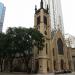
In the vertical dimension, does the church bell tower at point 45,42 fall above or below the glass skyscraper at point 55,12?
below

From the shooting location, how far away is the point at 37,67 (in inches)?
1651

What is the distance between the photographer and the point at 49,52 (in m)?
43.5

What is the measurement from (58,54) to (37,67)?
9.50 metres

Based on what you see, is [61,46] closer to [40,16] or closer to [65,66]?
[65,66]

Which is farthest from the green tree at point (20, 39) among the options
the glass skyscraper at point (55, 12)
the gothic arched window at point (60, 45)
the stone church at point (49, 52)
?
the glass skyscraper at point (55, 12)

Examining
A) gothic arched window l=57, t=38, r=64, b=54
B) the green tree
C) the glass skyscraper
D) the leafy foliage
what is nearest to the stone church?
gothic arched window l=57, t=38, r=64, b=54

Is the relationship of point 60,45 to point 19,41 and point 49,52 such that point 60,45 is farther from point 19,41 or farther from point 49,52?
point 19,41

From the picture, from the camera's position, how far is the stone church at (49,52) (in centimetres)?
4059

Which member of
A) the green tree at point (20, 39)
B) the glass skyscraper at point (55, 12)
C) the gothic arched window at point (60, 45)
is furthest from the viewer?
the glass skyscraper at point (55, 12)

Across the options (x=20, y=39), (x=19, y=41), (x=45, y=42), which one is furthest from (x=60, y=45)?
(x=19, y=41)

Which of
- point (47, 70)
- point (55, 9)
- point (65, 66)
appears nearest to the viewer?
point (47, 70)

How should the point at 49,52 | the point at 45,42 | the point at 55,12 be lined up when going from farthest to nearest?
the point at 55,12 → the point at 49,52 → the point at 45,42

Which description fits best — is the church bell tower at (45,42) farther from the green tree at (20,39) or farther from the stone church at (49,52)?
the green tree at (20,39)

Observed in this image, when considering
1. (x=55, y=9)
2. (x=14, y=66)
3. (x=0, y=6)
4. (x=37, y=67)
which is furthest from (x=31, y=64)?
(x=0, y=6)
